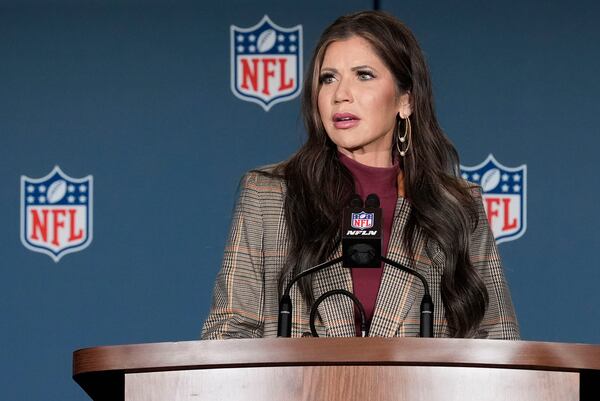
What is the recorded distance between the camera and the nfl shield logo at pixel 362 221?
1.90m

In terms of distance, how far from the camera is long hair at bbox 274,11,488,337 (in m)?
2.32

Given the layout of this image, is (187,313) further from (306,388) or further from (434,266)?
(306,388)

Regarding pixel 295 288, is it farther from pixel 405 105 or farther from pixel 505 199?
pixel 505 199

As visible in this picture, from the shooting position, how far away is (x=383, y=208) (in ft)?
7.97

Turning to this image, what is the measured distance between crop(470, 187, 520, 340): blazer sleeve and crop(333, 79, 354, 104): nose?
0.32 meters

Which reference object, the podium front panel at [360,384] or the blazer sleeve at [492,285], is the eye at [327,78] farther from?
the podium front panel at [360,384]

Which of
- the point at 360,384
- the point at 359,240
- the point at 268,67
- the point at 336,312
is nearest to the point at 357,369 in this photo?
the point at 360,384

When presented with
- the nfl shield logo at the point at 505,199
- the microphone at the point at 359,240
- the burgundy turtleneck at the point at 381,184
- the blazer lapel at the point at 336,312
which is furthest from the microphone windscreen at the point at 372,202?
the nfl shield logo at the point at 505,199

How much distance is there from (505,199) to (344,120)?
0.86 meters

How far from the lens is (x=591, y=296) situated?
10.3 ft

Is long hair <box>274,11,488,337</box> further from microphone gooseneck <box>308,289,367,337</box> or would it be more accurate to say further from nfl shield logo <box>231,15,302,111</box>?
nfl shield logo <box>231,15,302,111</box>

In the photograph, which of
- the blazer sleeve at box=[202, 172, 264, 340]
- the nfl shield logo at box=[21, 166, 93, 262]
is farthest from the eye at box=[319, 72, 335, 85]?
the nfl shield logo at box=[21, 166, 93, 262]

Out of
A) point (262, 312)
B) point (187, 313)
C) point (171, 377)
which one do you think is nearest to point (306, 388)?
point (171, 377)

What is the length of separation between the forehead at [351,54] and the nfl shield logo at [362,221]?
0.62 m
